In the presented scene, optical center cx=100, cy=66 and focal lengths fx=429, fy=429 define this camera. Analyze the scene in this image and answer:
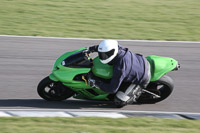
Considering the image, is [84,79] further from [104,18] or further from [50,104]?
[104,18]

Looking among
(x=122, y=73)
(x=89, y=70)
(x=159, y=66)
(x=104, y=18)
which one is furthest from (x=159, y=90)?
(x=104, y=18)

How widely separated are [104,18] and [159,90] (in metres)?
7.70

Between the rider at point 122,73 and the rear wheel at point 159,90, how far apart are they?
0.32 m

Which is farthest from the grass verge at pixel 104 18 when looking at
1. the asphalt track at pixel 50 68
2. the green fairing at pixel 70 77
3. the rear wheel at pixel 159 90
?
the green fairing at pixel 70 77

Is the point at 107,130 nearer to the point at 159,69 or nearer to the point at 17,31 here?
the point at 159,69

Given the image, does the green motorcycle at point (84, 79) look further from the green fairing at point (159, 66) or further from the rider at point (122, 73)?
the rider at point (122, 73)

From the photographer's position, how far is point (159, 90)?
8883 millimetres

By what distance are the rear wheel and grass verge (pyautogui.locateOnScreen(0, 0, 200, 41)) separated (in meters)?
5.16

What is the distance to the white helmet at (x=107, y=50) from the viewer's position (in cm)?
793

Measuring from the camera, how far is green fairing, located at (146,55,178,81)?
8.43 metres

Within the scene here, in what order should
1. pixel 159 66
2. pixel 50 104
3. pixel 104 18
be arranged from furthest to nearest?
pixel 104 18 → pixel 50 104 → pixel 159 66

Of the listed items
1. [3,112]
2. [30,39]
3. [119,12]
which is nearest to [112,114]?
[3,112]

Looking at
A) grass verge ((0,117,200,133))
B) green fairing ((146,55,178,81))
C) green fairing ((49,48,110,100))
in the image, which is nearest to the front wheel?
green fairing ((49,48,110,100))

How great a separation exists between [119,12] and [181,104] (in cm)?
866
